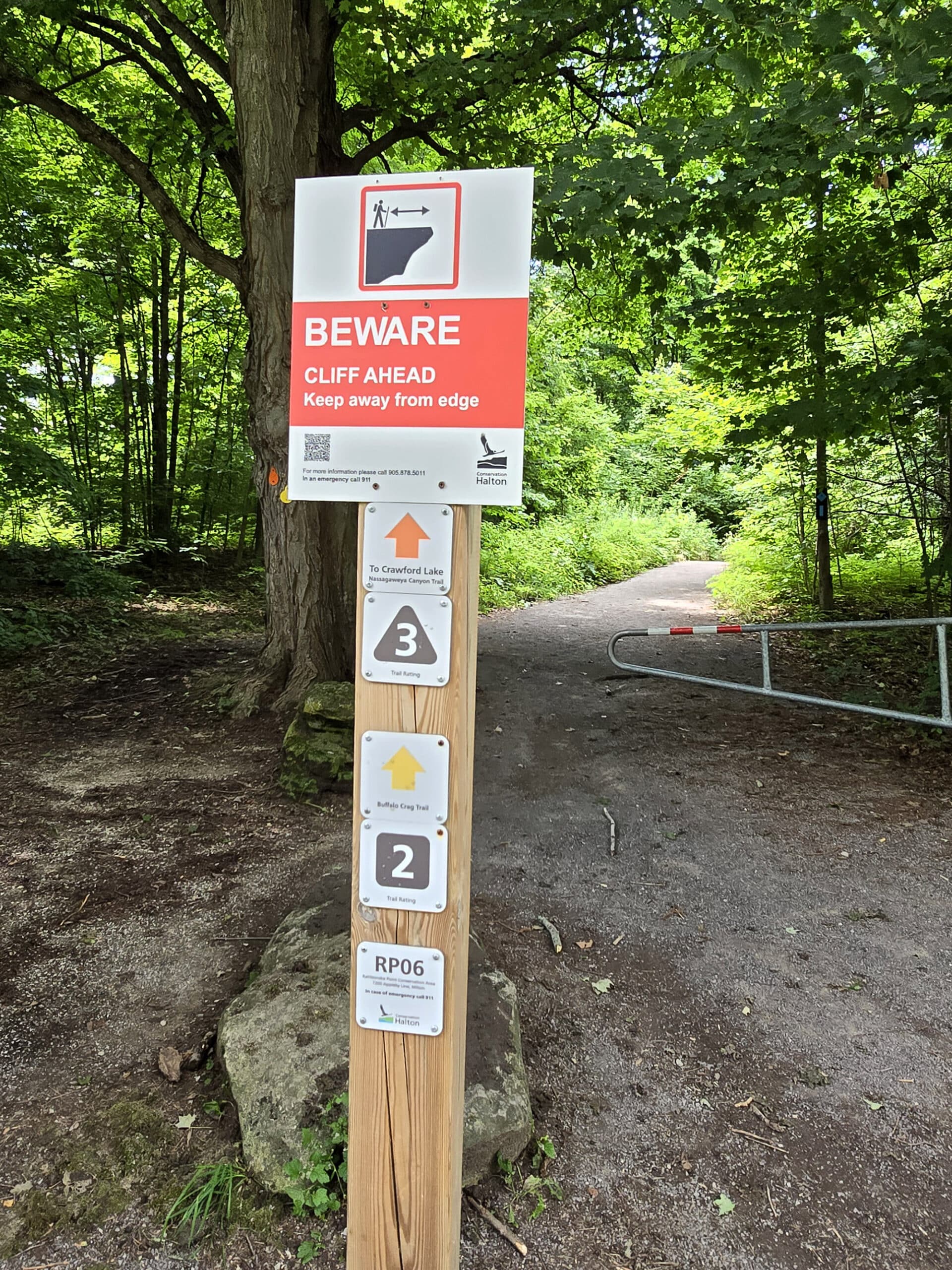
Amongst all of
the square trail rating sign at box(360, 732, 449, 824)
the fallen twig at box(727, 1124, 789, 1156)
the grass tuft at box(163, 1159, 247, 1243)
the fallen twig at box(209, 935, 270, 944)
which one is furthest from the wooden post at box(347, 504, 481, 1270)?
the fallen twig at box(209, 935, 270, 944)

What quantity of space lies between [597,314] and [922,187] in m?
3.55

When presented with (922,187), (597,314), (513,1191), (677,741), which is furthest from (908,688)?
(513,1191)

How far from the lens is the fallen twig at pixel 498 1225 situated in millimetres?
2055

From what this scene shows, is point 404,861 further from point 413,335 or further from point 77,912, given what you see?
point 77,912

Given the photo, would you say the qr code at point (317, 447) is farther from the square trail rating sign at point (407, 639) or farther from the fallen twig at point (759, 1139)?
the fallen twig at point (759, 1139)

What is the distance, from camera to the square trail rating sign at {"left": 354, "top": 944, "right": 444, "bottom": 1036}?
1.62 metres

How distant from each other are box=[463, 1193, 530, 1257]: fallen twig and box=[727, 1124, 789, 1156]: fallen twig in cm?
79

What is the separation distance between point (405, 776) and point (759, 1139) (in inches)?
71.4

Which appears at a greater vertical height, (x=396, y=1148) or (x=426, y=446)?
(x=426, y=446)

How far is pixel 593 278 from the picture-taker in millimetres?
8023

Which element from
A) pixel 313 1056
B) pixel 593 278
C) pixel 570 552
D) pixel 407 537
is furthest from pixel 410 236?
pixel 570 552

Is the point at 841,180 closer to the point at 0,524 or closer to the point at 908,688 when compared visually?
the point at 908,688

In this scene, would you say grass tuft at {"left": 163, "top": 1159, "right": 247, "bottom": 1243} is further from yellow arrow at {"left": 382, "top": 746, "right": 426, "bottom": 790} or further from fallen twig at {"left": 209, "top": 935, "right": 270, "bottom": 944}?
yellow arrow at {"left": 382, "top": 746, "right": 426, "bottom": 790}

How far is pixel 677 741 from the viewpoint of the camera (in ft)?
20.5
